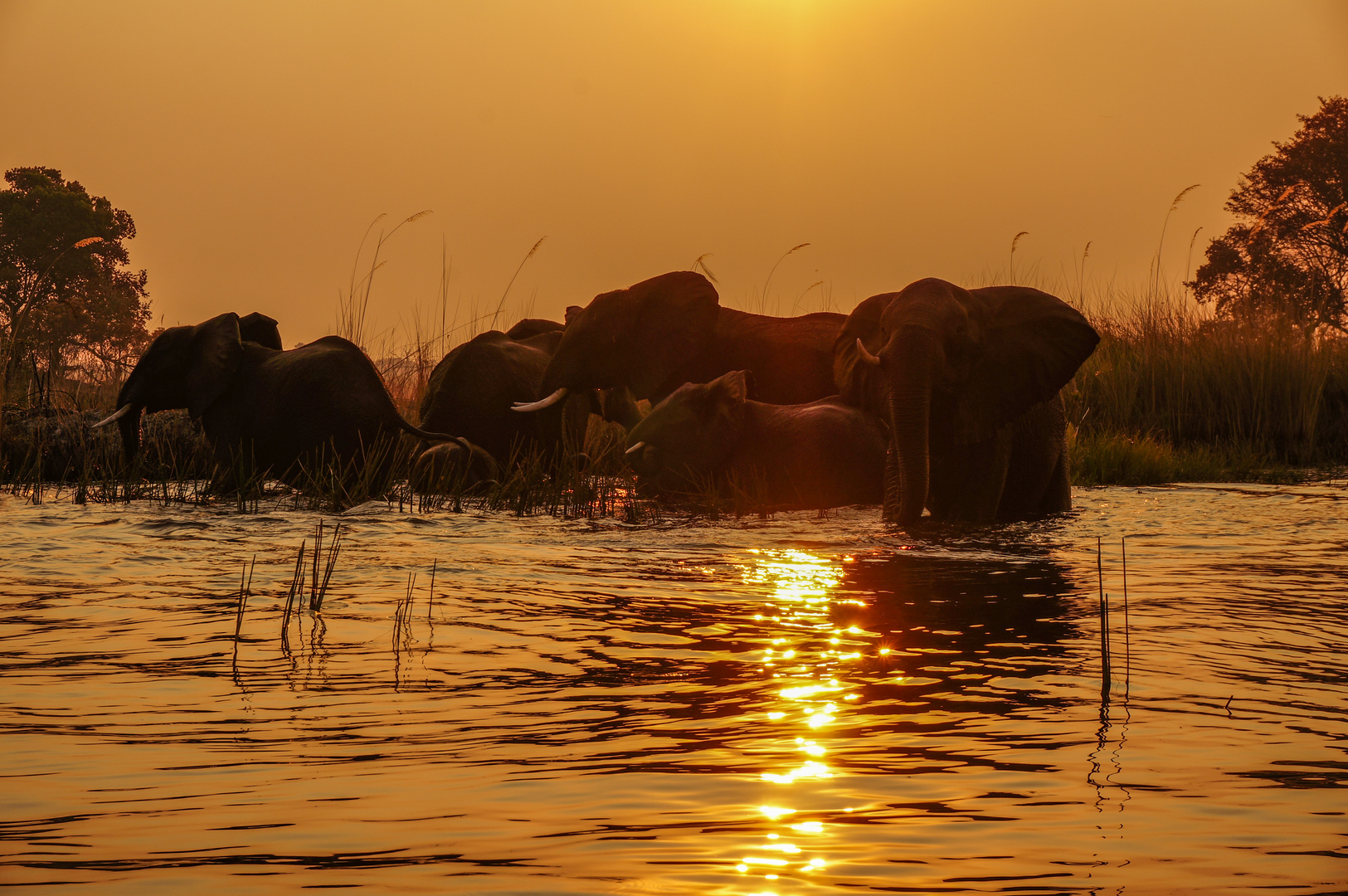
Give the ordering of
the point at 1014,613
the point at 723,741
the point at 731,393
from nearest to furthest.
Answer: the point at 723,741
the point at 1014,613
the point at 731,393

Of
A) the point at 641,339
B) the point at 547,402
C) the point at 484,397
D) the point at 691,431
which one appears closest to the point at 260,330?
the point at 484,397

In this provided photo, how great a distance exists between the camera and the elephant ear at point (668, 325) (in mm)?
9602

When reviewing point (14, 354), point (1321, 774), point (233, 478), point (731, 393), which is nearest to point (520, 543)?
point (731, 393)

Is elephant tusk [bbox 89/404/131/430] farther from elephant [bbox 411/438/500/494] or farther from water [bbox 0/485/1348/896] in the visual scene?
water [bbox 0/485/1348/896]

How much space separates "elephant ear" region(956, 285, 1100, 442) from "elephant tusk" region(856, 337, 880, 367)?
1.73ft

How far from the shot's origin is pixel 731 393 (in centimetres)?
855

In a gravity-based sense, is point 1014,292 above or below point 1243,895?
above

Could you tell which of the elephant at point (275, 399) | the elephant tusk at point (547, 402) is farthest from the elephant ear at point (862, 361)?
the elephant at point (275, 399)

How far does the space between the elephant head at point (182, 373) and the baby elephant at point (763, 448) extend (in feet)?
9.56

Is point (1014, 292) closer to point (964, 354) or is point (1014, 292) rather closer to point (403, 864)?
point (964, 354)

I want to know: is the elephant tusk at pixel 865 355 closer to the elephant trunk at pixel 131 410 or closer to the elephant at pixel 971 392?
the elephant at pixel 971 392

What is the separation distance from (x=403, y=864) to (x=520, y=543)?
455 centimetres

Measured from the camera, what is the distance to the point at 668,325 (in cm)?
962

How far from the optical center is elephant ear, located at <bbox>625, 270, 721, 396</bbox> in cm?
960
